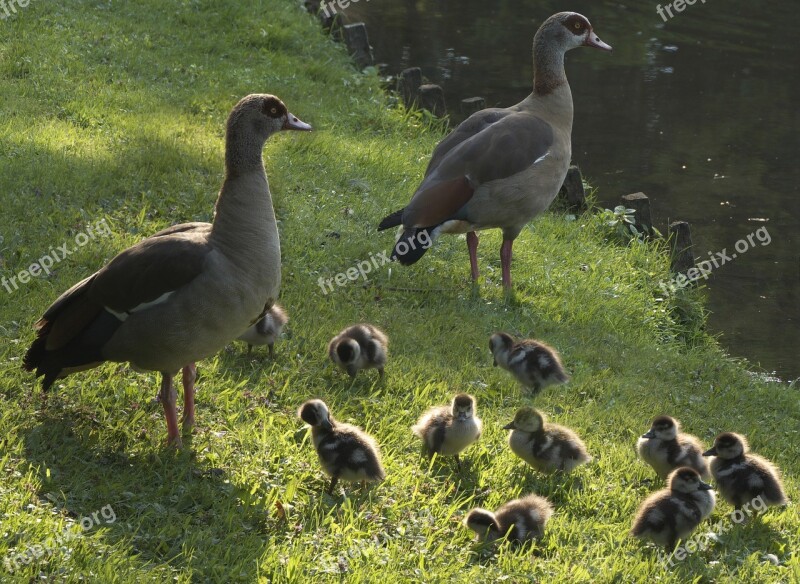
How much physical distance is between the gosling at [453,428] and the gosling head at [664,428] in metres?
1.13

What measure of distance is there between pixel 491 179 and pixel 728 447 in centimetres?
331

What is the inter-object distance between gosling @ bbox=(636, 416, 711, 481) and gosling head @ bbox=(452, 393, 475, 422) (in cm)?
121

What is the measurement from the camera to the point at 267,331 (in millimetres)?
6699

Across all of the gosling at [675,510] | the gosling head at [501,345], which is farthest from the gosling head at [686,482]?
the gosling head at [501,345]

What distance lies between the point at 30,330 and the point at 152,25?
796 centimetres

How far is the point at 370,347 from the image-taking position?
6.72 metres

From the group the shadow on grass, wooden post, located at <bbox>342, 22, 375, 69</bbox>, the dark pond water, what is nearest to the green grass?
the shadow on grass

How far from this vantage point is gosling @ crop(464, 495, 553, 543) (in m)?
5.30

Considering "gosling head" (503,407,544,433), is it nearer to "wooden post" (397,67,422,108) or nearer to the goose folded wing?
the goose folded wing

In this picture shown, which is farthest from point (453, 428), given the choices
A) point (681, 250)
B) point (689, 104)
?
point (689, 104)

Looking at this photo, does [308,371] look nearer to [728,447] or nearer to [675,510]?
[675,510]

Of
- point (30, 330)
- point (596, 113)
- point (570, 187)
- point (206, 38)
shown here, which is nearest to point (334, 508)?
point (30, 330)

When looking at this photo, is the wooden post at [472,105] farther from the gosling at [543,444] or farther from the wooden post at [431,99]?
the gosling at [543,444]

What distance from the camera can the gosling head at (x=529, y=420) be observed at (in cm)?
605
